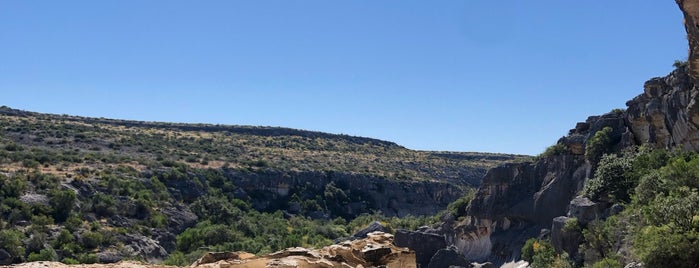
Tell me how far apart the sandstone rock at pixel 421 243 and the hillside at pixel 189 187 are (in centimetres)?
1164

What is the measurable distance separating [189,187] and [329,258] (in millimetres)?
57842

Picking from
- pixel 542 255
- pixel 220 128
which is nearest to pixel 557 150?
pixel 542 255

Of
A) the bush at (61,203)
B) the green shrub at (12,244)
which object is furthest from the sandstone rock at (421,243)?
the bush at (61,203)

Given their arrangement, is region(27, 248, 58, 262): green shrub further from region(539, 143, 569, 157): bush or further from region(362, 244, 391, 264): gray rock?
region(539, 143, 569, 157): bush

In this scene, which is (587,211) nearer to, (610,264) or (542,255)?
(542,255)

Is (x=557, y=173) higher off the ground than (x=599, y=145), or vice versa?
(x=599, y=145)

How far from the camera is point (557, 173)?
168 ft

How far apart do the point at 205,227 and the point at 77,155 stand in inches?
752

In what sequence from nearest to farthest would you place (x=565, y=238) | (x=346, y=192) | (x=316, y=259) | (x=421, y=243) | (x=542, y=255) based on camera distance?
(x=316, y=259) → (x=565, y=238) → (x=542, y=255) → (x=421, y=243) → (x=346, y=192)

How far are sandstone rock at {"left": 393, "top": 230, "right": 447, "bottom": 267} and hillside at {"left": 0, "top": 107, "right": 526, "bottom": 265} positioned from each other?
38.2ft

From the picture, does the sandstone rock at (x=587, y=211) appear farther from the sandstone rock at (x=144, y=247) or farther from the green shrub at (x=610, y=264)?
the sandstone rock at (x=144, y=247)

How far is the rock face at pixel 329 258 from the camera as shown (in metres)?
14.8

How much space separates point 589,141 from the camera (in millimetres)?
47562

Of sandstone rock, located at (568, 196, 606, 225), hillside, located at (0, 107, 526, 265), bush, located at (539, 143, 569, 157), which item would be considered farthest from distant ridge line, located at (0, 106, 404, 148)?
sandstone rock, located at (568, 196, 606, 225)
